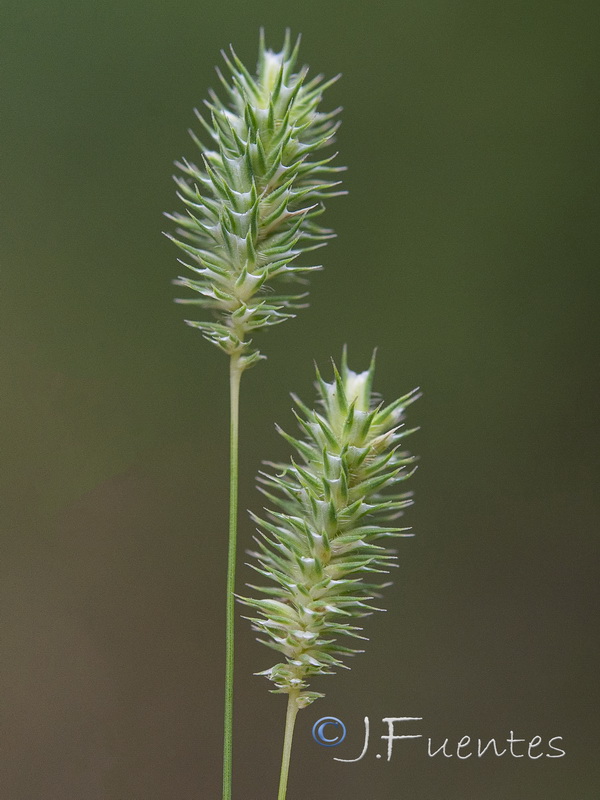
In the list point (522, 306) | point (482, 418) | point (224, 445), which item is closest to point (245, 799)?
point (224, 445)

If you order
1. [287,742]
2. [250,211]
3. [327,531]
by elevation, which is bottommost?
[287,742]

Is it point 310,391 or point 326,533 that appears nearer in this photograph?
point 326,533

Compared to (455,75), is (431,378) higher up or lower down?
lower down

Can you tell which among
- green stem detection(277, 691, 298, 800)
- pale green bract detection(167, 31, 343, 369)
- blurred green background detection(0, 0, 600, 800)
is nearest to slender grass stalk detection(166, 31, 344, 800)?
pale green bract detection(167, 31, 343, 369)

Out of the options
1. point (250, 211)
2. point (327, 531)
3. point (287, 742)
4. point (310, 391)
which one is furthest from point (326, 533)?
point (310, 391)

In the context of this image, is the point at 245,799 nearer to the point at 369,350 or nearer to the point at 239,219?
the point at 369,350

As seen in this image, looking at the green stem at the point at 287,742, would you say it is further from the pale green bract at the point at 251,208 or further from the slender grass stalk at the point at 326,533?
the pale green bract at the point at 251,208

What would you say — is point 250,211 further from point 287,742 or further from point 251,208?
point 287,742

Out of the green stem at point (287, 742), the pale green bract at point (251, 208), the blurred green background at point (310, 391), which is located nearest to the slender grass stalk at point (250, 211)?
the pale green bract at point (251, 208)
